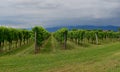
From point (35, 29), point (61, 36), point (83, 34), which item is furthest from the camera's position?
point (83, 34)

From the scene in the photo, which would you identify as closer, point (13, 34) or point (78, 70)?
point (78, 70)

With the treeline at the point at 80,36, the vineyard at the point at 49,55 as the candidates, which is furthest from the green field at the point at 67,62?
the treeline at the point at 80,36

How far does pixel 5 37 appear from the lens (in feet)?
290

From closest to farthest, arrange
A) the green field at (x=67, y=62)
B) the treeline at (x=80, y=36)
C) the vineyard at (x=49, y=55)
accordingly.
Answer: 1. the green field at (x=67, y=62)
2. the vineyard at (x=49, y=55)
3. the treeline at (x=80, y=36)

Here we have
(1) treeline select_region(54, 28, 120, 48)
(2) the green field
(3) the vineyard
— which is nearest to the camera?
(2) the green field

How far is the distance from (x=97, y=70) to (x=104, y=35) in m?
153

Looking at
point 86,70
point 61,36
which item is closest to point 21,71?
point 86,70

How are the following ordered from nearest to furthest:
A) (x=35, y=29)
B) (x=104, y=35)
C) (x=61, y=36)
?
1. (x=35, y=29)
2. (x=61, y=36)
3. (x=104, y=35)

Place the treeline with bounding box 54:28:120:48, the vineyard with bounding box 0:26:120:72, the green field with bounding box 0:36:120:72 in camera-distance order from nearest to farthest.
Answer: the green field with bounding box 0:36:120:72, the vineyard with bounding box 0:26:120:72, the treeline with bounding box 54:28:120:48

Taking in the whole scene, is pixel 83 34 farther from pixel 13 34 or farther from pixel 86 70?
pixel 86 70

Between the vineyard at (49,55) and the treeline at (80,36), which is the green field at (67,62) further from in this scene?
the treeline at (80,36)

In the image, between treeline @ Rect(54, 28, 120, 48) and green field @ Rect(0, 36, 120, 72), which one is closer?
green field @ Rect(0, 36, 120, 72)

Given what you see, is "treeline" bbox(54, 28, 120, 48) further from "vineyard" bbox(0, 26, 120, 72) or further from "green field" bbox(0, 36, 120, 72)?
"green field" bbox(0, 36, 120, 72)

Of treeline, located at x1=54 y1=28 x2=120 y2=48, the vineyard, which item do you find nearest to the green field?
the vineyard
